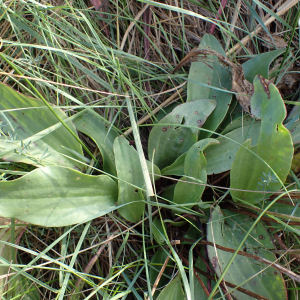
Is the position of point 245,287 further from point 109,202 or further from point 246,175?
point 109,202

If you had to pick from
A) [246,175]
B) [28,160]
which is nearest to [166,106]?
[246,175]

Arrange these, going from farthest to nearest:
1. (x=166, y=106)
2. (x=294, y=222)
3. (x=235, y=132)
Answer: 1. (x=166, y=106)
2. (x=235, y=132)
3. (x=294, y=222)

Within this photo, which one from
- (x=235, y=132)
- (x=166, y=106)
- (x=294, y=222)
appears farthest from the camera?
(x=166, y=106)

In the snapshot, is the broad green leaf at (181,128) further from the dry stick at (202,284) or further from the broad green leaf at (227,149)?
the dry stick at (202,284)

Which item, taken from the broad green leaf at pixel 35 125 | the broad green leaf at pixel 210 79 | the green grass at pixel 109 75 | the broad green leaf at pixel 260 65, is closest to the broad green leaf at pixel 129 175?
the green grass at pixel 109 75

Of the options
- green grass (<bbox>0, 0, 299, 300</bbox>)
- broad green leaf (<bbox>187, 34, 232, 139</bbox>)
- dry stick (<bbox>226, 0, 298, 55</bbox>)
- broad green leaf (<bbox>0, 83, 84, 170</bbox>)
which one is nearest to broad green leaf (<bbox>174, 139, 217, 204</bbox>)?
green grass (<bbox>0, 0, 299, 300</bbox>)

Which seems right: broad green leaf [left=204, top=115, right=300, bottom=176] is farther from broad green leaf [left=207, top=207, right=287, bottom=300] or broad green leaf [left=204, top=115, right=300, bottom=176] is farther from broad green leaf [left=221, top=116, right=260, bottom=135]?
broad green leaf [left=207, top=207, right=287, bottom=300]

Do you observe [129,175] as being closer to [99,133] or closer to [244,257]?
[99,133]
